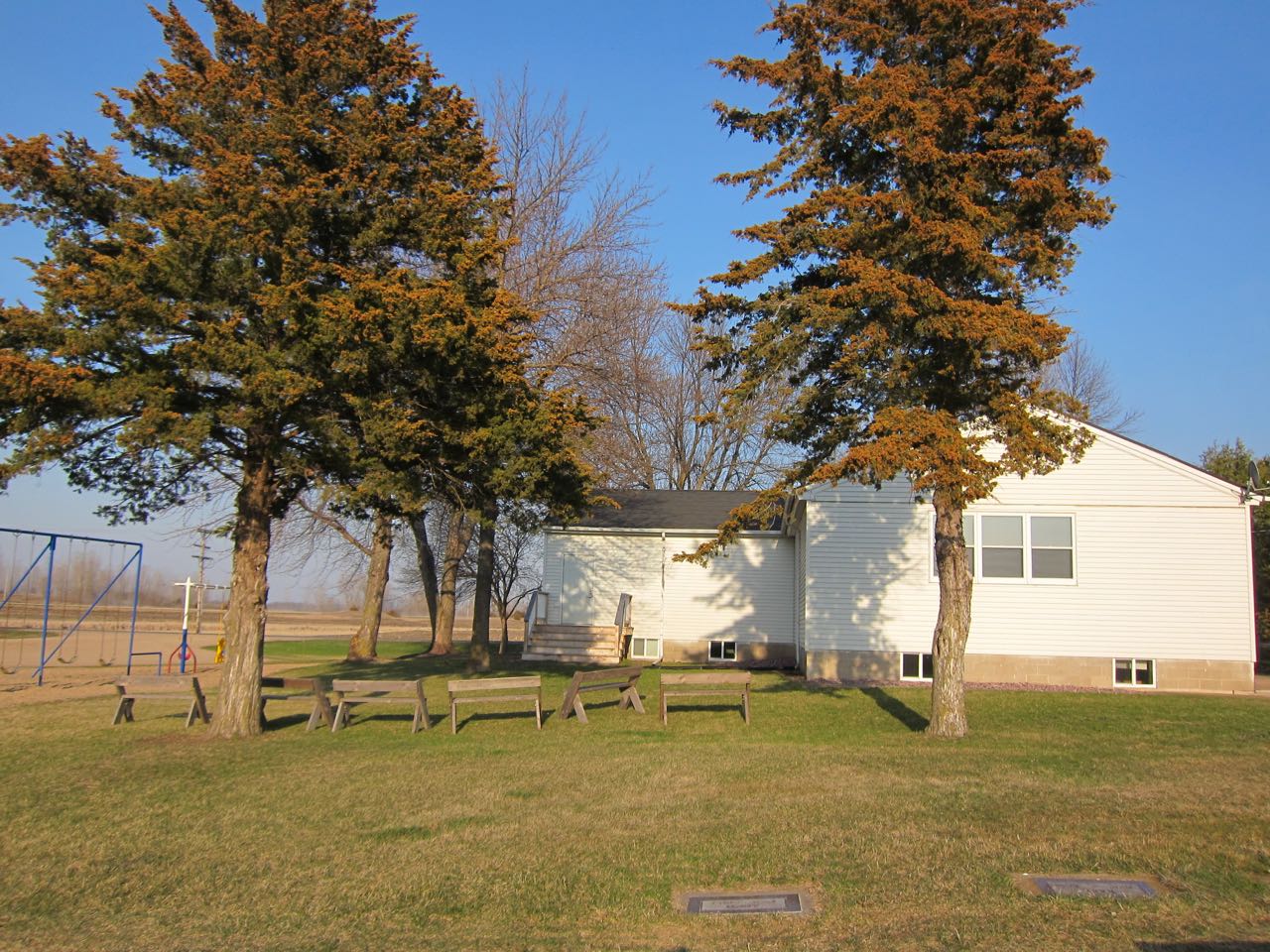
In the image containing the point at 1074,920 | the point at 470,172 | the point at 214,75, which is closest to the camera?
the point at 1074,920

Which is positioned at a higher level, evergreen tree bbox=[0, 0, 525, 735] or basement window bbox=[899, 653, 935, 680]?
evergreen tree bbox=[0, 0, 525, 735]

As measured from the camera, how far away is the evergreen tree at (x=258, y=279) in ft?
39.7

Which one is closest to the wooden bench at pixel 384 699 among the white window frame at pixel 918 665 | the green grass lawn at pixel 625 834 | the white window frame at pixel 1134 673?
the green grass lawn at pixel 625 834

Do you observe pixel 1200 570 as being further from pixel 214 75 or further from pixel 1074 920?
pixel 214 75

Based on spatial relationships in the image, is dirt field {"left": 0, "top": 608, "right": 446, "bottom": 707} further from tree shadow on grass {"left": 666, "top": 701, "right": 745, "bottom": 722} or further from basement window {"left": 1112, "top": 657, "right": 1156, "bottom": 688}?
basement window {"left": 1112, "top": 657, "right": 1156, "bottom": 688}

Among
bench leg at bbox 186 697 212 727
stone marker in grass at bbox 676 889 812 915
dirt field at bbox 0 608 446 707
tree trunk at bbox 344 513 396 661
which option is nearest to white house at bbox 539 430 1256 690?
bench leg at bbox 186 697 212 727

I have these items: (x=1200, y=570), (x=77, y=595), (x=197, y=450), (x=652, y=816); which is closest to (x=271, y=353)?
(x=197, y=450)

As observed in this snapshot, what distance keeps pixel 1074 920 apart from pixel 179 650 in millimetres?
25224

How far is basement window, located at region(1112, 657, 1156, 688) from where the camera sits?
19344 millimetres

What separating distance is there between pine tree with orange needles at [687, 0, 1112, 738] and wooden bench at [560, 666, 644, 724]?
10.7ft

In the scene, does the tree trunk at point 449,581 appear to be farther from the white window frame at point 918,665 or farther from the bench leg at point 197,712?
the white window frame at point 918,665

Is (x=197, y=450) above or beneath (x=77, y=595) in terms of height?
above

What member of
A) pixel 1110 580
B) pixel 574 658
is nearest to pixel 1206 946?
pixel 1110 580

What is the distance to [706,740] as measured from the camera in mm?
13320
